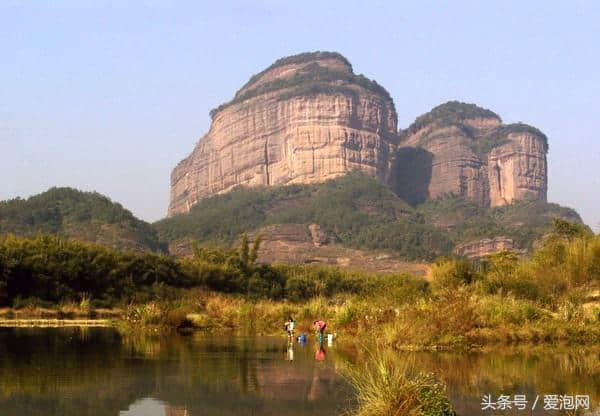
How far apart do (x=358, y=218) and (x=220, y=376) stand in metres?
122

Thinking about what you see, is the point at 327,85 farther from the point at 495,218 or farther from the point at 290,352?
the point at 290,352

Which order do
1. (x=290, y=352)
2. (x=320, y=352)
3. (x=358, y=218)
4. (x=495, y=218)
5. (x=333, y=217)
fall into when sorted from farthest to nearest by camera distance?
1. (x=495, y=218)
2. (x=333, y=217)
3. (x=358, y=218)
4. (x=290, y=352)
5. (x=320, y=352)

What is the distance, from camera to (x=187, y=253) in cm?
11950

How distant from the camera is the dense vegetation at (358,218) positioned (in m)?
128

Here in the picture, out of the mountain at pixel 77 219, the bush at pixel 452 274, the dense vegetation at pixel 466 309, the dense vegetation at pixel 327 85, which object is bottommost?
the dense vegetation at pixel 466 309

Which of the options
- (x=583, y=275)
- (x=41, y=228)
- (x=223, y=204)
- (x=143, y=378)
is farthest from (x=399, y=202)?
(x=143, y=378)

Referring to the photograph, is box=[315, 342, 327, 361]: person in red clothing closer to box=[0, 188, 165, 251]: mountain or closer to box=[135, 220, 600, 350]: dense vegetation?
box=[135, 220, 600, 350]: dense vegetation

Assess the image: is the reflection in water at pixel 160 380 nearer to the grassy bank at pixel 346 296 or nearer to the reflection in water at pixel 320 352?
the reflection in water at pixel 320 352

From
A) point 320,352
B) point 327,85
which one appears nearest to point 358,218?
point 327,85

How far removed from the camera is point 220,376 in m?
17.6

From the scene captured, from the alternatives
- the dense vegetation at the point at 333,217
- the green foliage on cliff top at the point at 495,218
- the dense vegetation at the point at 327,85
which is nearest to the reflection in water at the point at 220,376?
the dense vegetation at the point at 333,217

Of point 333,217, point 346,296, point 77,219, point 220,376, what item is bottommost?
point 220,376

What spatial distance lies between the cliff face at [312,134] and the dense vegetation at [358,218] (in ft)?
29.0

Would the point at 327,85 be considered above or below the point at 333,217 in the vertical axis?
above
